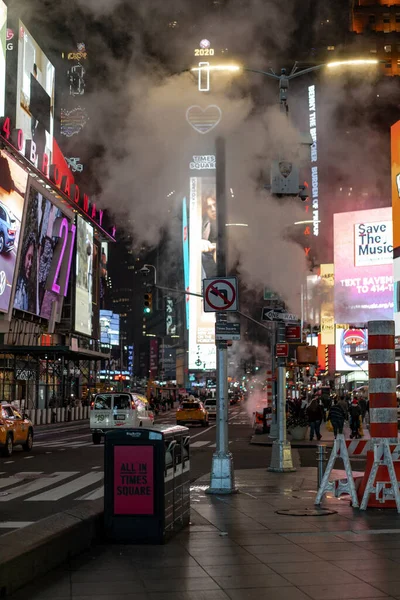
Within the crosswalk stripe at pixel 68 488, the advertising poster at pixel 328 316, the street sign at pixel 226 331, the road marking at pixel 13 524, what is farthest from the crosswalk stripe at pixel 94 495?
the advertising poster at pixel 328 316

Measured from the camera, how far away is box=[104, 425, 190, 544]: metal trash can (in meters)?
8.66

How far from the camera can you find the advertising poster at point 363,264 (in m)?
69.2

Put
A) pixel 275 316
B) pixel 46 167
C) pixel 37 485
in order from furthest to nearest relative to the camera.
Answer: pixel 46 167, pixel 275 316, pixel 37 485

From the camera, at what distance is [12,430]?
78.0 ft

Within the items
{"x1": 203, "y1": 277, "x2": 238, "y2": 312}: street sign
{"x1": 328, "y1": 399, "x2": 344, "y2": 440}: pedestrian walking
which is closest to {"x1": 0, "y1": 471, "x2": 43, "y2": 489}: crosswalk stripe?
{"x1": 203, "y1": 277, "x2": 238, "y2": 312}: street sign

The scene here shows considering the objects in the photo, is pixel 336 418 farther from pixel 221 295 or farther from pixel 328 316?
pixel 328 316

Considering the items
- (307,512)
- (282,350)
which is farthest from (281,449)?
(307,512)

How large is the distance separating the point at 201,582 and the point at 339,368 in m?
77.8

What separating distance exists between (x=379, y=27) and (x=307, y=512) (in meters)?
110

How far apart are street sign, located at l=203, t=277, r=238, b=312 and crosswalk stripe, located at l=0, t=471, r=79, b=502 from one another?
481cm

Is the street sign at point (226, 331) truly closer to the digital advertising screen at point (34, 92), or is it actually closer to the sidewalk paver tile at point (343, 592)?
the sidewalk paver tile at point (343, 592)

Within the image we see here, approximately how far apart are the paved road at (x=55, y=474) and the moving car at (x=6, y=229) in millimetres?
19704

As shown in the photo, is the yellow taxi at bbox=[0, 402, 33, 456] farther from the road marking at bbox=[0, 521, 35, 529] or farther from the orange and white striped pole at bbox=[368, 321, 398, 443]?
the orange and white striped pole at bbox=[368, 321, 398, 443]

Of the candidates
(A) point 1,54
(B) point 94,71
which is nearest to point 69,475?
(B) point 94,71
